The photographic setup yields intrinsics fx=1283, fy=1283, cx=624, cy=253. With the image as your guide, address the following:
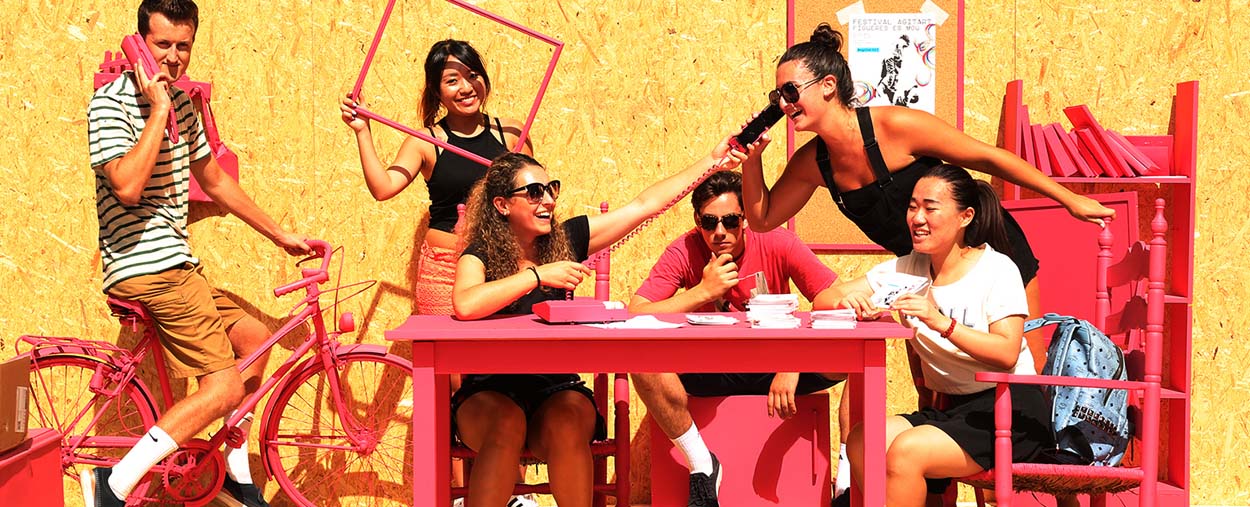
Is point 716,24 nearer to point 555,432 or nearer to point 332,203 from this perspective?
point 332,203

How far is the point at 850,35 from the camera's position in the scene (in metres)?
4.78

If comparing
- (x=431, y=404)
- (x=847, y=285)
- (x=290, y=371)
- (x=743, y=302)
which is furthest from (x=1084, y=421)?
(x=290, y=371)

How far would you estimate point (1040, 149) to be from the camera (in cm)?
459

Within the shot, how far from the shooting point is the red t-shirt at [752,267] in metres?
4.17

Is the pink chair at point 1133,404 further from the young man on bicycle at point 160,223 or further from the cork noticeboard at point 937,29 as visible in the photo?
the young man on bicycle at point 160,223

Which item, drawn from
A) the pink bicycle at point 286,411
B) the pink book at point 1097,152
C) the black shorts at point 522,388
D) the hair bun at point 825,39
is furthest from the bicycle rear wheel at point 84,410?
the pink book at point 1097,152

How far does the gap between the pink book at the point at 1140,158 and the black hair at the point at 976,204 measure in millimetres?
1265

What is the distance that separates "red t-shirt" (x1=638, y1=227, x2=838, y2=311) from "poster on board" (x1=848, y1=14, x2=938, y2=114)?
86cm

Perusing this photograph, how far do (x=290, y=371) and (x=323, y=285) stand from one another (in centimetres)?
43

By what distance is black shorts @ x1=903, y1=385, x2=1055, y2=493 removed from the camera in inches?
132

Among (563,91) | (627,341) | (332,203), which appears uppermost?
(563,91)

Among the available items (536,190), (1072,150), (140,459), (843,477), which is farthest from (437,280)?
(1072,150)

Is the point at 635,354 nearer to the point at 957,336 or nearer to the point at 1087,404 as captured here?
the point at 957,336

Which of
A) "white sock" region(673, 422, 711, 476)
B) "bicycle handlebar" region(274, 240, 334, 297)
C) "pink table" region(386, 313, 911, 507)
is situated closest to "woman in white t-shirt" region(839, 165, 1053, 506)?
"pink table" region(386, 313, 911, 507)
